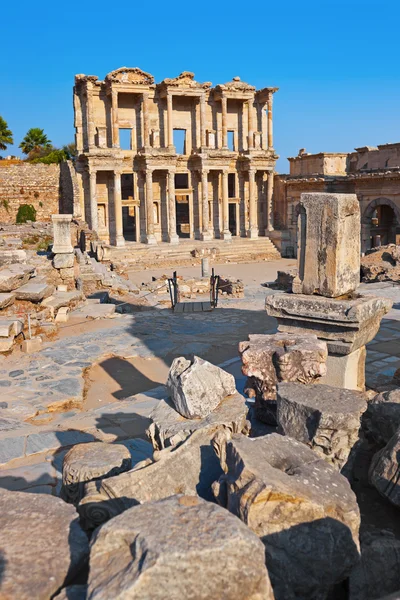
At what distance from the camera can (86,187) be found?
3122 centimetres

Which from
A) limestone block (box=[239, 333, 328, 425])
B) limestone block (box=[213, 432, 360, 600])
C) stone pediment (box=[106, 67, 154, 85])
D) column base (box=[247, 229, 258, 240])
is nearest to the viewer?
limestone block (box=[213, 432, 360, 600])

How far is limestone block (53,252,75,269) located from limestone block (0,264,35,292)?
1.71m

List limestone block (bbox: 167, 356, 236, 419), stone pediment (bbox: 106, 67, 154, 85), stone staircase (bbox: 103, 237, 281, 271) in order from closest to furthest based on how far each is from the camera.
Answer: limestone block (bbox: 167, 356, 236, 419), stone staircase (bbox: 103, 237, 281, 271), stone pediment (bbox: 106, 67, 154, 85)

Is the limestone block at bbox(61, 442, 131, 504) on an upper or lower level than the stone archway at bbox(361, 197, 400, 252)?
lower

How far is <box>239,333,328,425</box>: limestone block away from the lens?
15.4 feet

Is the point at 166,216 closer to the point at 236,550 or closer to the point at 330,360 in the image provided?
the point at 330,360

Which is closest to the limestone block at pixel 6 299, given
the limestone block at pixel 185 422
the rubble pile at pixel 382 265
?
the limestone block at pixel 185 422

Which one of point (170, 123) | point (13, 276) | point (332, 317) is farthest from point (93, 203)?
point (332, 317)

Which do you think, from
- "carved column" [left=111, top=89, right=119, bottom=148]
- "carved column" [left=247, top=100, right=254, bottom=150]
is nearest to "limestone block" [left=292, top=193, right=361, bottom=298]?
"carved column" [left=111, top=89, right=119, bottom=148]

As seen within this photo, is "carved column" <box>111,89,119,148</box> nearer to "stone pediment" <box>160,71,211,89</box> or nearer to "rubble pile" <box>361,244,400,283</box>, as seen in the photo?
"stone pediment" <box>160,71,211,89</box>

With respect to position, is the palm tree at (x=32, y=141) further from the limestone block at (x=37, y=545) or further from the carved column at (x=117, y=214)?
the limestone block at (x=37, y=545)

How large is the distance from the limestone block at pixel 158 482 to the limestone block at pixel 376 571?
88 centimetres

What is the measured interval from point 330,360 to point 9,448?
3.27 metres

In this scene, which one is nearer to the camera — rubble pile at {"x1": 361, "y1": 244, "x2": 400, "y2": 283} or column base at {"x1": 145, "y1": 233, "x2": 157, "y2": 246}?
rubble pile at {"x1": 361, "y1": 244, "x2": 400, "y2": 283}
